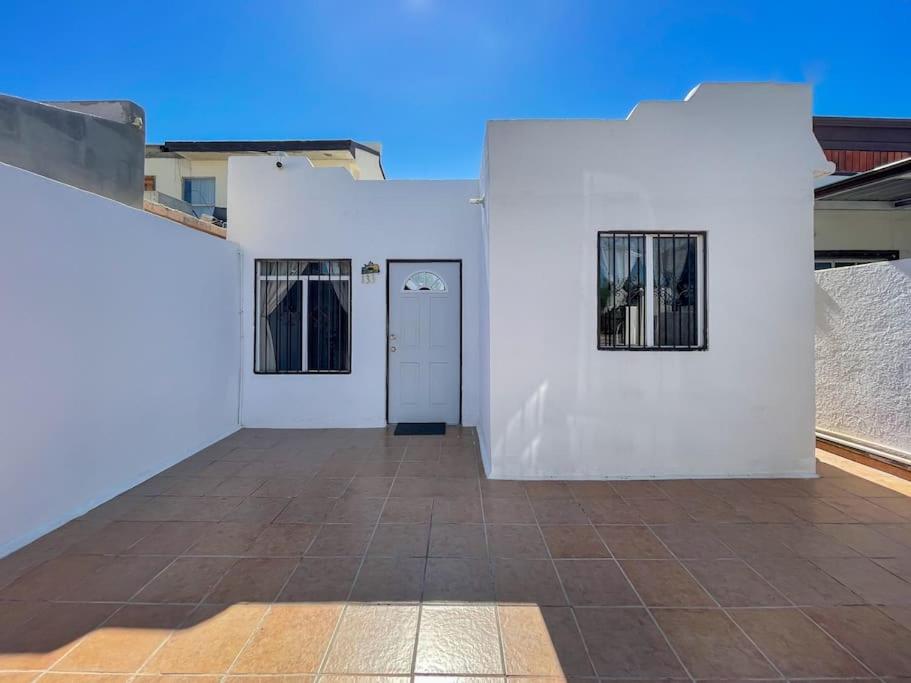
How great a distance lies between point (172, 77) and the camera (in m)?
5.90

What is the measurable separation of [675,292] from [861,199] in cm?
442

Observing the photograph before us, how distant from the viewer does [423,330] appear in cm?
587

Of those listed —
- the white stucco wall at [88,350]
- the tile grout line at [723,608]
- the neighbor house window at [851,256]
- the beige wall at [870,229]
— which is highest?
the beige wall at [870,229]

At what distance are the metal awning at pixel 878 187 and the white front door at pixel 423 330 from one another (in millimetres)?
4496

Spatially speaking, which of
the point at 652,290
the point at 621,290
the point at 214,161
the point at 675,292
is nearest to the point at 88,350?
the point at 621,290

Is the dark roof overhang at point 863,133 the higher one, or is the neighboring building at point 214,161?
the neighboring building at point 214,161

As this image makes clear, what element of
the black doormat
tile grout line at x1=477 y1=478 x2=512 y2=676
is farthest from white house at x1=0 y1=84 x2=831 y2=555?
the black doormat

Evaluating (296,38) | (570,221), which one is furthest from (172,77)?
(570,221)

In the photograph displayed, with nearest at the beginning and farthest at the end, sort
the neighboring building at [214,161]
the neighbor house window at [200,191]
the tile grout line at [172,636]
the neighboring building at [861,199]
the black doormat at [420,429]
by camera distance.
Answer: the tile grout line at [172,636], the black doormat at [420,429], the neighboring building at [861,199], the neighboring building at [214,161], the neighbor house window at [200,191]

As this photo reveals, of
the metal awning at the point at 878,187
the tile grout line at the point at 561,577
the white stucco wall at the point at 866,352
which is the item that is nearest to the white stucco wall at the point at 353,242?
the tile grout line at the point at 561,577

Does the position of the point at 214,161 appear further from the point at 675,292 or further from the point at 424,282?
the point at 675,292

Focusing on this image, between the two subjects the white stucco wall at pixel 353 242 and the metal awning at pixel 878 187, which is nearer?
the metal awning at pixel 878 187

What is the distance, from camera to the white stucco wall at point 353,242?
5719 millimetres

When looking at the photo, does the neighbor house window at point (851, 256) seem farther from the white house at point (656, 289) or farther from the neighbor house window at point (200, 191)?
the neighbor house window at point (200, 191)
